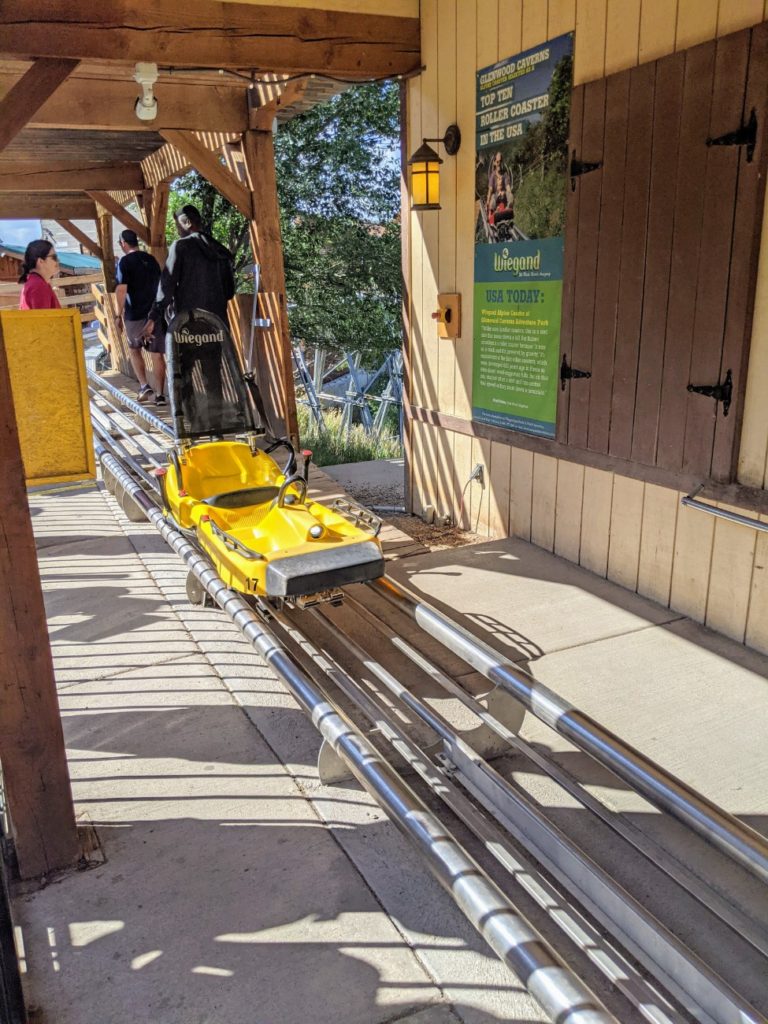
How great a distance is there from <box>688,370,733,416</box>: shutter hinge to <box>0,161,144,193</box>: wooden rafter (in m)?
9.59

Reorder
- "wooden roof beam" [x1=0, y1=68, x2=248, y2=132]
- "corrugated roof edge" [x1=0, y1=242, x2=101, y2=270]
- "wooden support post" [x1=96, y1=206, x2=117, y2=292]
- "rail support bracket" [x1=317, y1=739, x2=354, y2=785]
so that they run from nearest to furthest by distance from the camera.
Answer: "rail support bracket" [x1=317, y1=739, x2=354, y2=785] → "wooden roof beam" [x1=0, y1=68, x2=248, y2=132] → "wooden support post" [x1=96, y1=206, x2=117, y2=292] → "corrugated roof edge" [x1=0, y1=242, x2=101, y2=270]

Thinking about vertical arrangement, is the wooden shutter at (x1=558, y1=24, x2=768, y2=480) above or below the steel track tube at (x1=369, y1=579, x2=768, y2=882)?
above

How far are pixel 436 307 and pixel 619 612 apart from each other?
8.55ft

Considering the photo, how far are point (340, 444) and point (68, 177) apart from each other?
16.3ft

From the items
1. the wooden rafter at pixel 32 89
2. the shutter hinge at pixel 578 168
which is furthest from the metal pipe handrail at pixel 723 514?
the wooden rafter at pixel 32 89

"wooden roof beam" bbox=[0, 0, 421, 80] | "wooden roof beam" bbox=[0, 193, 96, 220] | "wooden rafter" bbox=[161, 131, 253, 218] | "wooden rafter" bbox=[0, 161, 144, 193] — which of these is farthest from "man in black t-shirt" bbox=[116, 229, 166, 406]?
"wooden roof beam" bbox=[0, 193, 96, 220]

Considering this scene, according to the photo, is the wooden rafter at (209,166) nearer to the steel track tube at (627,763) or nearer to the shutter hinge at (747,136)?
the shutter hinge at (747,136)

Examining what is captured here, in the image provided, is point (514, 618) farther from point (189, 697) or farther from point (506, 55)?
point (506, 55)

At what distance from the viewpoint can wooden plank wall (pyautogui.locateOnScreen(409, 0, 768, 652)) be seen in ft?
11.5

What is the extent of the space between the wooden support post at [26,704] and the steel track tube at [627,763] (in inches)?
54.2

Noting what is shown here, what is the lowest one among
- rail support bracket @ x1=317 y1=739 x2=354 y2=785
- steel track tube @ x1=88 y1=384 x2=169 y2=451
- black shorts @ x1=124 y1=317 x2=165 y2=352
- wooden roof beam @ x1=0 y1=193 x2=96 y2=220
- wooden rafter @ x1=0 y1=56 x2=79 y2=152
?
rail support bracket @ x1=317 y1=739 x2=354 y2=785

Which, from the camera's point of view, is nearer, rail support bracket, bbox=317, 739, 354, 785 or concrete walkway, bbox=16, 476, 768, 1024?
concrete walkway, bbox=16, 476, 768, 1024

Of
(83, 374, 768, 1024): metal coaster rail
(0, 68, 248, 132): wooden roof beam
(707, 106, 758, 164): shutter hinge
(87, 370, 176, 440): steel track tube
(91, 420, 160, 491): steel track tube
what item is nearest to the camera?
(83, 374, 768, 1024): metal coaster rail

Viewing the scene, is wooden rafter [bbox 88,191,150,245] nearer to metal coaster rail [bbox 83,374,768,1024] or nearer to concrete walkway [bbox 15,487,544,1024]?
concrete walkway [bbox 15,487,544,1024]
